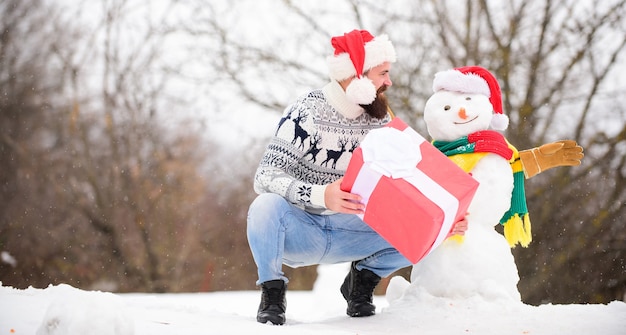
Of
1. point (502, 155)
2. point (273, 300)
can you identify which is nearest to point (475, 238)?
point (502, 155)

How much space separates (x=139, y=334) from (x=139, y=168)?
216 inches

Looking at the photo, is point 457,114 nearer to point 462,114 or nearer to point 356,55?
point 462,114

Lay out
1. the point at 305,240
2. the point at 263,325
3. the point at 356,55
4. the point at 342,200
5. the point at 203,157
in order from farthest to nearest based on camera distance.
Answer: the point at 203,157 → the point at 356,55 → the point at 305,240 → the point at 342,200 → the point at 263,325

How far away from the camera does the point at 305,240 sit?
5.17 ft

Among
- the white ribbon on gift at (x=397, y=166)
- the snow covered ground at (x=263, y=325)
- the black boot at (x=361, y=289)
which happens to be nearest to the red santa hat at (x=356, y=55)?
the white ribbon on gift at (x=397, y=166)

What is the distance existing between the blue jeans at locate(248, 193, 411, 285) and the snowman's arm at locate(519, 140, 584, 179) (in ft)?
1.60

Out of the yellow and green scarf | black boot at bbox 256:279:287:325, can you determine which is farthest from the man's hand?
the yellow and green scarf

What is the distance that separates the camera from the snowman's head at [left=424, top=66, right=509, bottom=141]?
173 centimetres

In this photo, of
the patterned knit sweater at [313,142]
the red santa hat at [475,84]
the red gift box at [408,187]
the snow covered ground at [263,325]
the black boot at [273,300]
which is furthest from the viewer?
the red santa hat at [475,84]

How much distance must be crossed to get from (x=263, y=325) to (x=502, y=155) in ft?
2.82

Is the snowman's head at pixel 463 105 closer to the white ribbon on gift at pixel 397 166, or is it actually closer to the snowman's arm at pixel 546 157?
the snowman's arm at pixel 546 157

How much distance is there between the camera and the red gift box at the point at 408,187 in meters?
1.32

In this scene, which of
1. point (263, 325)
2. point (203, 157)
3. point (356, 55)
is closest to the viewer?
point (263, 325)

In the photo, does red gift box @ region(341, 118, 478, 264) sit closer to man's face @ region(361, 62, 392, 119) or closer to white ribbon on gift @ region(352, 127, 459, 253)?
white ribbon on gift @ region(352, 127, 459, 253)
